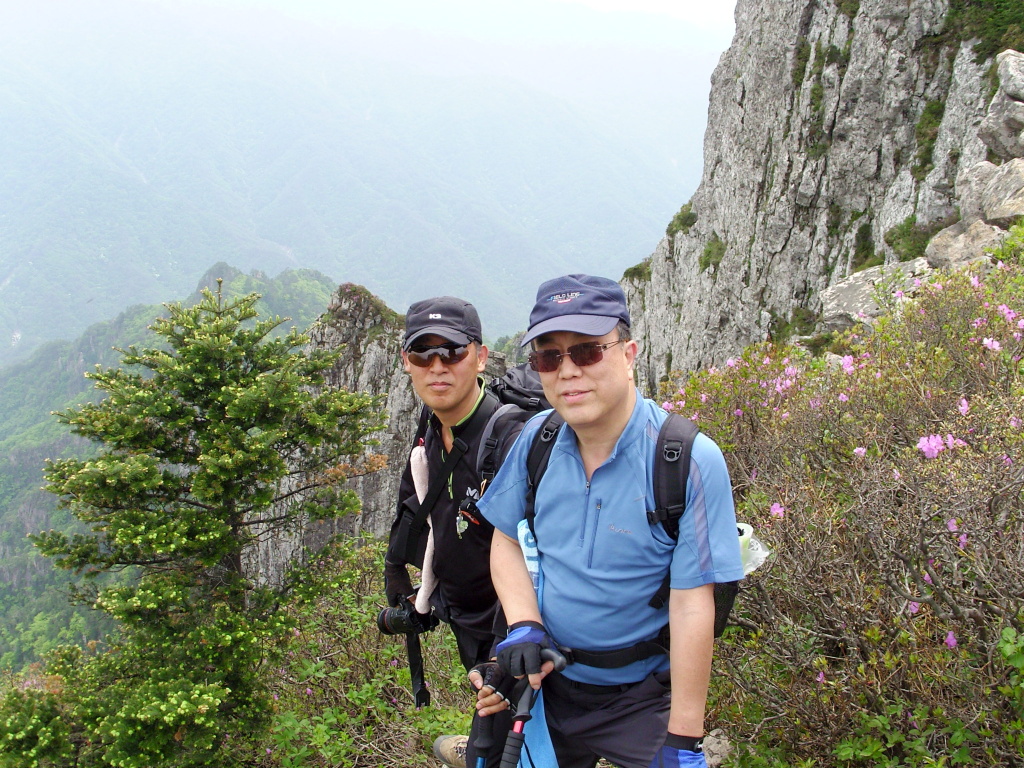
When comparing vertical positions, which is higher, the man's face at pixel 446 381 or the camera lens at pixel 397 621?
the man's face at pixel 446 381

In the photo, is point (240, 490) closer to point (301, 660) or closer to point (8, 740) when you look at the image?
point (301, 660)

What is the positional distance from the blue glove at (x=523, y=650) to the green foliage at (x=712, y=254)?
29.8 metres

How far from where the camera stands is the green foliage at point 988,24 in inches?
675

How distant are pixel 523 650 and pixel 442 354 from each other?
1.59 metres

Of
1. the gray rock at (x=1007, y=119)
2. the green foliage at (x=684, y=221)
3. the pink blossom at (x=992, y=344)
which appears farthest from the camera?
the green foliage at (x=684, y=221)

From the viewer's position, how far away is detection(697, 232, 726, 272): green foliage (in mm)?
30578

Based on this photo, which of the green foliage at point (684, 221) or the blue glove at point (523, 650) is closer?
the blue glove at point (523, 650)

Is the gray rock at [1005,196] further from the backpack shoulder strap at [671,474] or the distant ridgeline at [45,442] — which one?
the distant ridgeline at [45,442]

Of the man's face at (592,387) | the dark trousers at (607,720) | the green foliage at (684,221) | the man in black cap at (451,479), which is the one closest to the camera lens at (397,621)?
the man in black cap at (451,479)

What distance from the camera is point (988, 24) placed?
1798 cm

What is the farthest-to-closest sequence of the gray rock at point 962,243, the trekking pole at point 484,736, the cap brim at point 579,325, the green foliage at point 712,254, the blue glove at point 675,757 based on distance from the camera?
the green foliage at point 712,254
the gray rock at point 962,243
the trekking pole at point 484,736
the cap brim at point 579,325
the blue glove at point 675,757

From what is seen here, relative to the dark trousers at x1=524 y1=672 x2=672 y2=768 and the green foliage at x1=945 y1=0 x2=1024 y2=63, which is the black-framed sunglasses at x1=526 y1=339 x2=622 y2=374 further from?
the green foliage at x1=945 y1=0 x2=1024 y2=63

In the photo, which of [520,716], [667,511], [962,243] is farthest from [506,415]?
[962,243]

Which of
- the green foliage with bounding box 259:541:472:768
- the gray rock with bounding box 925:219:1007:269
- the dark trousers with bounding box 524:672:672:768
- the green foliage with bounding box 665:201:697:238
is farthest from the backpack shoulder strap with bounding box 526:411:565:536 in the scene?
the green foliage with bounding box 665:201:697:238
